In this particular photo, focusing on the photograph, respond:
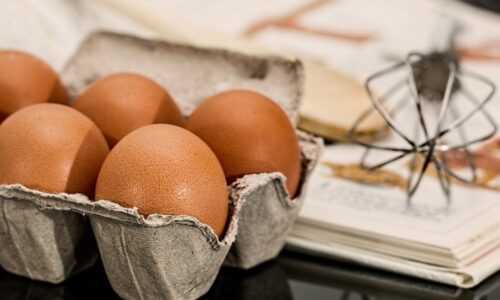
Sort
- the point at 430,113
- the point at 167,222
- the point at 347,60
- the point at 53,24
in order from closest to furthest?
1. the point at 167,222
2. the point at 53,24
3. the point at 430,113
4. the point at 347,60

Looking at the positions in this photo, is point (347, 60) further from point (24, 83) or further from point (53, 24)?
point (24, 83)

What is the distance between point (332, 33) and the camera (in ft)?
4.07

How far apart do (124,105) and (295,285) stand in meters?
0.21

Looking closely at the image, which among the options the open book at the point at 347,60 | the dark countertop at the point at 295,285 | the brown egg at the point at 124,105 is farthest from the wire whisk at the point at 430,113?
the brown egg at the point at 124,105

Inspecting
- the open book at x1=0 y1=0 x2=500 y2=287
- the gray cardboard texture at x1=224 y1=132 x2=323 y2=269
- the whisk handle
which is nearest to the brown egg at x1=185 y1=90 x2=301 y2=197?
the gray cardboard texture at x1=224 y1=132 x2=323 y2=269

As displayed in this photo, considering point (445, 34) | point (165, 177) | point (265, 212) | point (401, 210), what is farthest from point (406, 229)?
point (445, 34)

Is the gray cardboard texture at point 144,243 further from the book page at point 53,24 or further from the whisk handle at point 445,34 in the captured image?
the whisk handle at point 445,34

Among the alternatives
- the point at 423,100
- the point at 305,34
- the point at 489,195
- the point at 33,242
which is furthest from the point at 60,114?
the point at 305,34

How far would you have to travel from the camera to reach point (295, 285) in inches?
25.5

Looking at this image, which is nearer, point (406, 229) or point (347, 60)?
point (406, 229)

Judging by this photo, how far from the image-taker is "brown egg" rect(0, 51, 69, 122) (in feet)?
2.15

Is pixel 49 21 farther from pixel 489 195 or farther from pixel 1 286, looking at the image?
pixel 489 195

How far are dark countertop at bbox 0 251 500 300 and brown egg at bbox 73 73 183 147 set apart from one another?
0.12 meters

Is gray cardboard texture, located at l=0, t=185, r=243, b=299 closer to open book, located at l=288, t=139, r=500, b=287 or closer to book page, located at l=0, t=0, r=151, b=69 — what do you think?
open book, located at l=288, t=139, r=500, b=287
